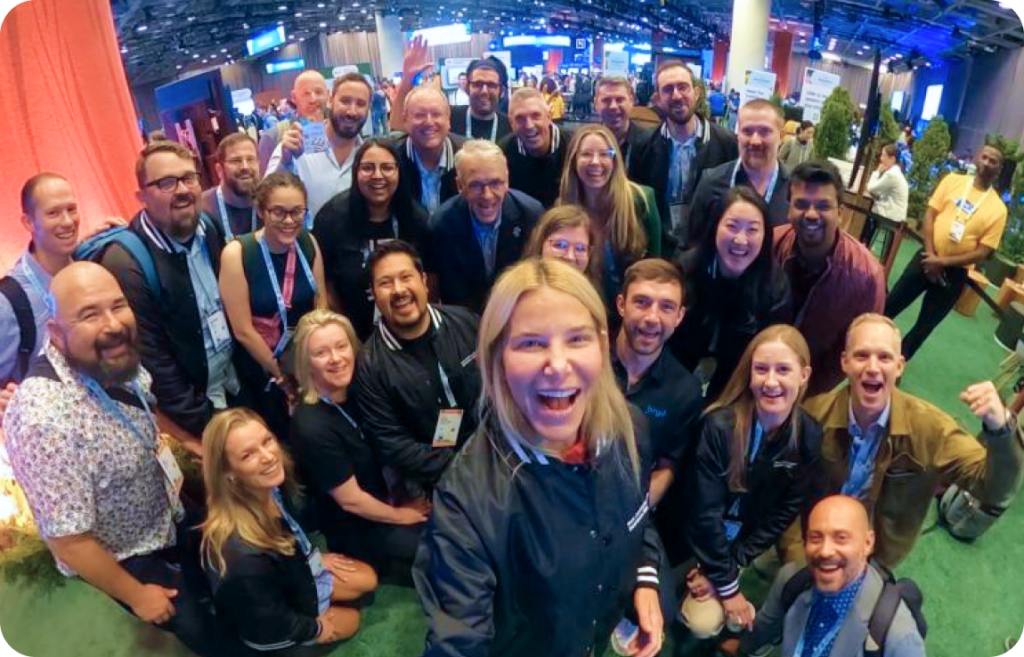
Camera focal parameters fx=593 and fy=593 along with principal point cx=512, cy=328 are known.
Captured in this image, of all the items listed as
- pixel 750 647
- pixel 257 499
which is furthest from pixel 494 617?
pixel 750 647

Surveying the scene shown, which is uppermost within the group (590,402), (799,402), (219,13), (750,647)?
(219,13)

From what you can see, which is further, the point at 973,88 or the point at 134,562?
the point at 973,88

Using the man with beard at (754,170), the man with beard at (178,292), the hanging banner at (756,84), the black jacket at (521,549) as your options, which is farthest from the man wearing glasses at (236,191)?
the hanging banner at (756,84)

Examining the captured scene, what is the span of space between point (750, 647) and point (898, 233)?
4395 mm

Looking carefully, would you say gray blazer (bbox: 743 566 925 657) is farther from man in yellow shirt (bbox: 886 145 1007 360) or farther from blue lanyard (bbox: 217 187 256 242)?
blue lanyard (bbox: 217 187 256 242)

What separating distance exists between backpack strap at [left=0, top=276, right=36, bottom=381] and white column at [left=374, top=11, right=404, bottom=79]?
260 cm

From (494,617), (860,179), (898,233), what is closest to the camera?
(494,617)

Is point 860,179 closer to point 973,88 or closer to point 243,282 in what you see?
point 243,282

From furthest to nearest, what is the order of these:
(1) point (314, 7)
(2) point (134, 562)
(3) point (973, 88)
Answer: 1. (3) point (973, 88)
2. (1) point (314, 7)
3. (2) point (134, 562)

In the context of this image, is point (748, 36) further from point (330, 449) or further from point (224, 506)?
point (224, 506)

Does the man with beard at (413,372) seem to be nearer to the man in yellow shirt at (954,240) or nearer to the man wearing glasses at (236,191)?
the man wearing glasses at (236,191)

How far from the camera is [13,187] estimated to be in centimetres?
271

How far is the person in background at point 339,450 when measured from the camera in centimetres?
228

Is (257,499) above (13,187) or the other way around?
the other way around
